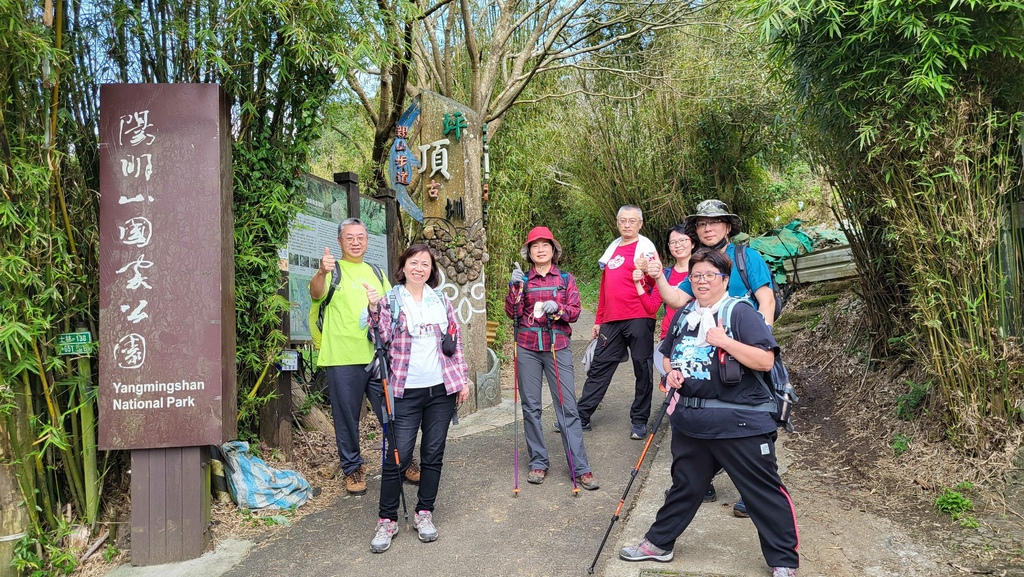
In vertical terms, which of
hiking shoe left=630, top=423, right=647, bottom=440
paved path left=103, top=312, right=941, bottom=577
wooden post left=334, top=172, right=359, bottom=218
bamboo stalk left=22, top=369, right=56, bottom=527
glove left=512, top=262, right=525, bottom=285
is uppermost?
wooden post left=334, top=172, right=359, bottom=218

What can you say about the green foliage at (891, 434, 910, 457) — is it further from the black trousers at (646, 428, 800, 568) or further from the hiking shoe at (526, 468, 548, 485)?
the hiking shoe at (526, 468, 548, 485)

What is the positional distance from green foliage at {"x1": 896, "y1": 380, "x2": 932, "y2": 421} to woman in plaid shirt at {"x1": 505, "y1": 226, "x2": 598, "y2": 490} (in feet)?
6.67

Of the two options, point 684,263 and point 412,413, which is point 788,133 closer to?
point 684,263

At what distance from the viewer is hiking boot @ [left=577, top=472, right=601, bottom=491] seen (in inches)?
152

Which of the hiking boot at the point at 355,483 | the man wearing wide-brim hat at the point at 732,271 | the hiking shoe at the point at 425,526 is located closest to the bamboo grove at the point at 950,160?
the man wearing wide-brim hat at the point at 732,271

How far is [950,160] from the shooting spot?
3.38 metres

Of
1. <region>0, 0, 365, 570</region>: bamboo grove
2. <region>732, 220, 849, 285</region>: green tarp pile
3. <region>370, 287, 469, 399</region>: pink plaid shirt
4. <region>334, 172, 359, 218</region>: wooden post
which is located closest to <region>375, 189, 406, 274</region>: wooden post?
<region>334, 172, 359, 218</region>: wooden post

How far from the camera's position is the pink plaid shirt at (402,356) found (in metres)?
3.21

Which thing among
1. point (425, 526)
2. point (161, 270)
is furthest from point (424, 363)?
point (161, 270)

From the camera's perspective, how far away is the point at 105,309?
10.4 feet

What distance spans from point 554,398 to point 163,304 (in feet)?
7.34

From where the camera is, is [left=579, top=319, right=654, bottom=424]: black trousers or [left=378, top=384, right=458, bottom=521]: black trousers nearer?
[left=378, top=384, right=458, bottom=521]: black trousers

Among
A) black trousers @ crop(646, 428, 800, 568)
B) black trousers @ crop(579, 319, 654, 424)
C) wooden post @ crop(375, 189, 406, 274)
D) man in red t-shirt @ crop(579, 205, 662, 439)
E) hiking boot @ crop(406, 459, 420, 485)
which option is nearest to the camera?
black trousers @ crop(646, 428, 800, 568)

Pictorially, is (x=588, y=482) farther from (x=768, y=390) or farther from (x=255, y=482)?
(x=255, y=482)
